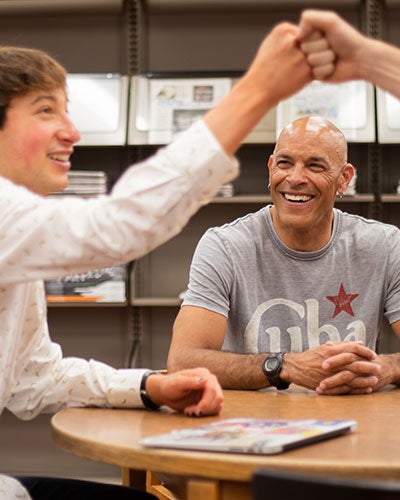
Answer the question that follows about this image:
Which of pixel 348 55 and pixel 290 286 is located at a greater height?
pixel 348 55

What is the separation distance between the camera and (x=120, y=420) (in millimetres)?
1667

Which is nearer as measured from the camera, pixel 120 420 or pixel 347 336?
pixel 120 420

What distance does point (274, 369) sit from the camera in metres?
2.11

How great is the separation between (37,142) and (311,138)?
1.17 meters

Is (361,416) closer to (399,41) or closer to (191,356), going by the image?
(191,356)

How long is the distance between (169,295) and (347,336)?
6.82ft

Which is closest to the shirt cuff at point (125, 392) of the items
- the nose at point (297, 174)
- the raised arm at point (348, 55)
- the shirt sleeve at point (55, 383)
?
the shirt sleeve at point (55, 383)

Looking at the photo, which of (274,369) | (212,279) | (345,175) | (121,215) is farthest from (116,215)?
(345,175)

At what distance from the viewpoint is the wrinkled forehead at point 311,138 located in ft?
8.57

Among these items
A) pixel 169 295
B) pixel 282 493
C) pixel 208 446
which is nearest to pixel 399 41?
pixel 169 295

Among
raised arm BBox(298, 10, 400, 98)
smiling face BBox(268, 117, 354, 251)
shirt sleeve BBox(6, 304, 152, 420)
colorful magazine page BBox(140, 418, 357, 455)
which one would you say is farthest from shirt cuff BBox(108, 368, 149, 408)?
smiling face BBox(268, 117, 354, 251)

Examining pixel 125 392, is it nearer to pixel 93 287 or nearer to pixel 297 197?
pixel 297 197

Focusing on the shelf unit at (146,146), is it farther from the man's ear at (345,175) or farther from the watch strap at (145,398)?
the watch strap at (145,398)

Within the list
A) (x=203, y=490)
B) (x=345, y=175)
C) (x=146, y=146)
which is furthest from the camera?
(x=146, y=146)
